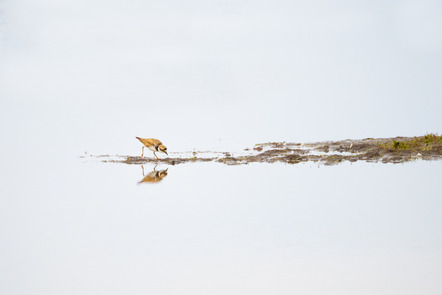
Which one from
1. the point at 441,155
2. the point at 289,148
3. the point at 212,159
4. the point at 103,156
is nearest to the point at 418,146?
the point at 441,155

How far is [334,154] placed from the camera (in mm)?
30312

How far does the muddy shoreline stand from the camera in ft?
93.4

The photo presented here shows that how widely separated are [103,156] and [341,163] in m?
12.6

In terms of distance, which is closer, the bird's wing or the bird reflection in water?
the bird reflection in water

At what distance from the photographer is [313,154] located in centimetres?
3153

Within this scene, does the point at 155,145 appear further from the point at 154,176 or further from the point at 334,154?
the point at 334,154

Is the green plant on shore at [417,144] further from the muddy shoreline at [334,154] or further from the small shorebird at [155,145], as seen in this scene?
the small shorebird at [155,145]

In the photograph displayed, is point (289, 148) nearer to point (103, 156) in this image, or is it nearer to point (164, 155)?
point (164, 155)

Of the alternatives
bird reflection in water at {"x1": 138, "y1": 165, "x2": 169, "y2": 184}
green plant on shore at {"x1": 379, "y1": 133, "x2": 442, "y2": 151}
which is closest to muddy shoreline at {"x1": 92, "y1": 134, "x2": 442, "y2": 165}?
green plant on shore at {"x1": 379, "y1": 133, "x2": 442, "y2": 151}

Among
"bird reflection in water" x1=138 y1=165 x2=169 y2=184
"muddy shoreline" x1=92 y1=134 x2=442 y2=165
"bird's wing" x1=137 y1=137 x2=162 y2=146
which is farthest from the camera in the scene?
"bird's wing" x1=137 y1=137 x2=162 y2=146

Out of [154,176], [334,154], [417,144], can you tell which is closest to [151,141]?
[154,176]

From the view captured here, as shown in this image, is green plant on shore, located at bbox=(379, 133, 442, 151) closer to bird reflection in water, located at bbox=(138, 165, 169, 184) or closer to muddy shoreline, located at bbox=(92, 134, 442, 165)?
muddy shoreline, located at bbox=(92, 134, 442, 165)

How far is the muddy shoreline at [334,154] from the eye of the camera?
93.4ft

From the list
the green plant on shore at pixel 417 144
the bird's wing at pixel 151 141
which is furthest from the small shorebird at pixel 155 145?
the green plant on shore at pixel 417 144
